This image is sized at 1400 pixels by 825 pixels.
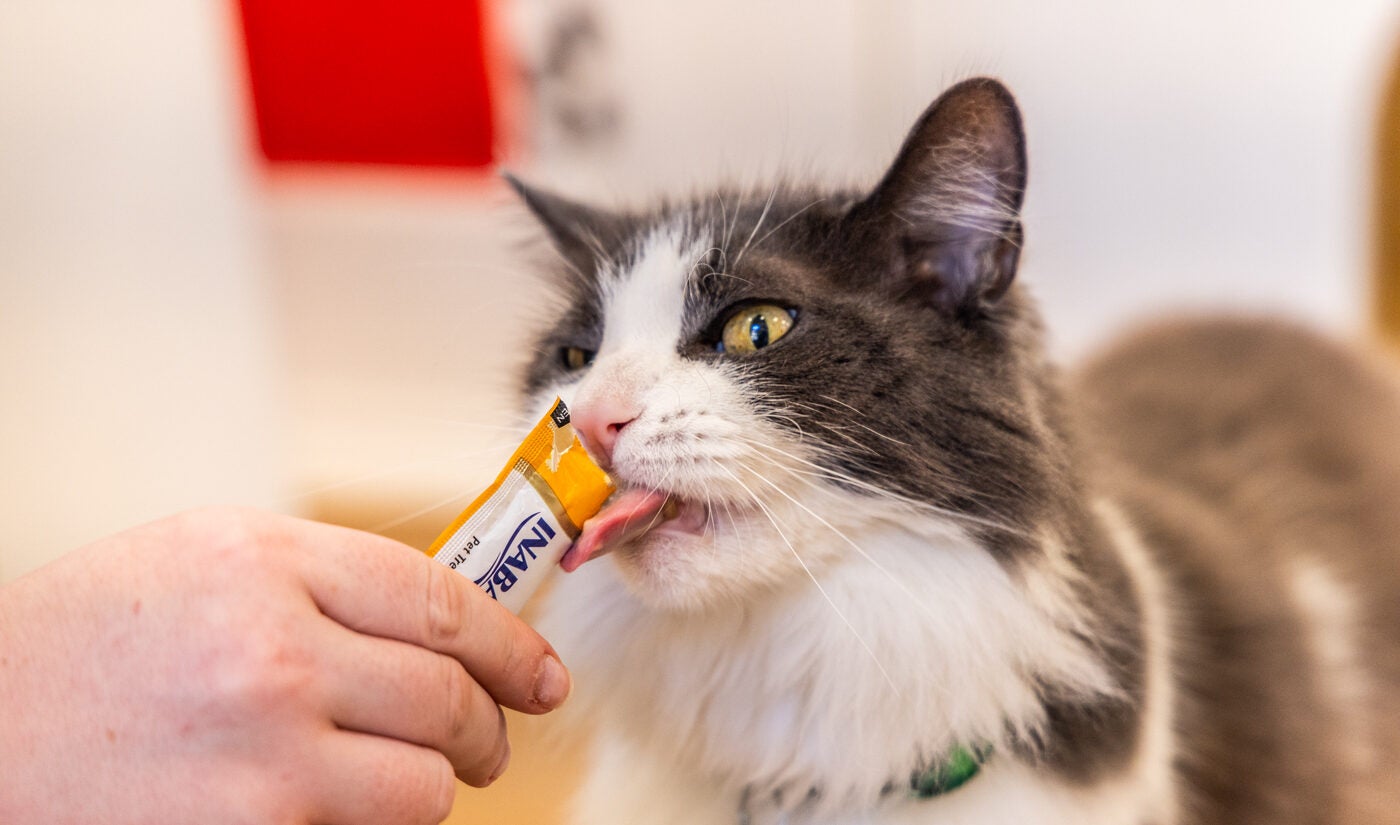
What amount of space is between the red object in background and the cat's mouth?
2.41 metres

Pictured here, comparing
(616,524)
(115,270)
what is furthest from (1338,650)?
(115,270)

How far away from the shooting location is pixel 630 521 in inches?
31.7

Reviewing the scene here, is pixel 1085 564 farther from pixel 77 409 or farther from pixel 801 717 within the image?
pixel 77 409

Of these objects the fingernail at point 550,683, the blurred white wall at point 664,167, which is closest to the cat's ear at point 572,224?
the fingernail at point 550,683

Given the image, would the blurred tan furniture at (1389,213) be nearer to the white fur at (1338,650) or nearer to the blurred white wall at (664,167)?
the blurred white wall at (664,167)

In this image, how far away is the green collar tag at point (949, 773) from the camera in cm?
91

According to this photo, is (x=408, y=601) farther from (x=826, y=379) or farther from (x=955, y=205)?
(x=955, y=205)

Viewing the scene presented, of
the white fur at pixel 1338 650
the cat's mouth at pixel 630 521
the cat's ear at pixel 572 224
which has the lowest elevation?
the white fur at pixel 1338 650

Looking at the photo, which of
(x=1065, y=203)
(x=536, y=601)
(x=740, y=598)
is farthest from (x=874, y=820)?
(x=1065, y=203)

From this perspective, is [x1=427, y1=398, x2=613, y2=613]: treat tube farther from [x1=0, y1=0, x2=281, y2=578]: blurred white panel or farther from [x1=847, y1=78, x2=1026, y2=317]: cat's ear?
[x1=0, y1=0, x2=281, y2=578]: blurred white panel

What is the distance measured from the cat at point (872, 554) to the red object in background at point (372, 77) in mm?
2021

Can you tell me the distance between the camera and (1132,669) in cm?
100

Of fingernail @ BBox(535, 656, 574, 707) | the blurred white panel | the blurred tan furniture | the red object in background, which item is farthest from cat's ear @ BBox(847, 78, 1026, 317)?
the red object in background

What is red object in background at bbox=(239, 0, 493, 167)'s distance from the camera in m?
2.89
